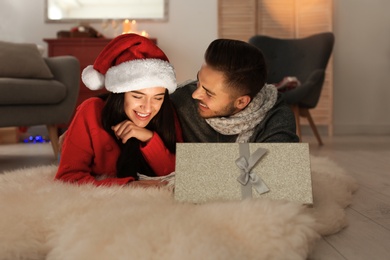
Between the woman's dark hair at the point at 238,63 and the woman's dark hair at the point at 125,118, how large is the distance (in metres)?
0.23

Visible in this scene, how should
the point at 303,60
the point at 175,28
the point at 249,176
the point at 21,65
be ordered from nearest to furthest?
the point at 249,176
the point at 21,65
the point at 303,60
the point at 175,28

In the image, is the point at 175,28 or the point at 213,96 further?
the point at 175,28

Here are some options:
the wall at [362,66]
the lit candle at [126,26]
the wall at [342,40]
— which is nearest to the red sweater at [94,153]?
the lit candle at [126,26]

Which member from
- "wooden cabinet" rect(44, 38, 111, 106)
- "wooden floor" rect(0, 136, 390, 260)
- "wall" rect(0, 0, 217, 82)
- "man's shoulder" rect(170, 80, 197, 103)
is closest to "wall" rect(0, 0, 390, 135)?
"wall" rect(0, 0, 217, 82)

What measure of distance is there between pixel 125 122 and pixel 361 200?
2.69 feet

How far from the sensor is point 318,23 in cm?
467

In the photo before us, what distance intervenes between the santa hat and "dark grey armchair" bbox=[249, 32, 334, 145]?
209 centimetres

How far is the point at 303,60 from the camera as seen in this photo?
12.5 ft

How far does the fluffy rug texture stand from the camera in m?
0.85

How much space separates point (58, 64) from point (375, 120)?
11.0ft

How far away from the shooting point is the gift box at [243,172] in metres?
1.17

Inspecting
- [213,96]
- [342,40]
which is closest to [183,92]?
[213,96]

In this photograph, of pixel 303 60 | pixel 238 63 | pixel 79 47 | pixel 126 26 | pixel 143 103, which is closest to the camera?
pixel 238 63

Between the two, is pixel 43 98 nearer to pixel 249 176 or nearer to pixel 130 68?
pixel 130 68
